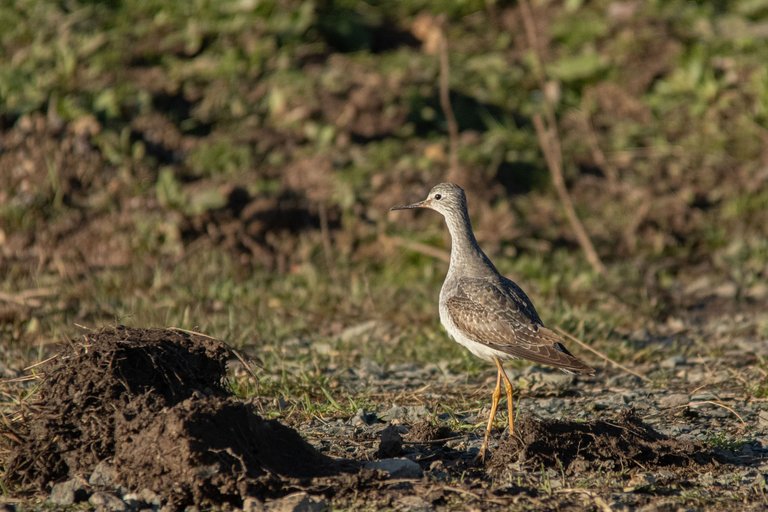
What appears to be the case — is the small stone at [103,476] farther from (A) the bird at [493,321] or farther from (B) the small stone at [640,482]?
(B) the small stone at [640,482]

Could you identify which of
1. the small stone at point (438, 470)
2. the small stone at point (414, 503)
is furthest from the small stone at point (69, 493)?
the small stone at point (438, 470)

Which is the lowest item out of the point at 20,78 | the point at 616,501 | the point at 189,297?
the point at 189,297

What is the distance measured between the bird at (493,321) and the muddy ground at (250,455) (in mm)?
448

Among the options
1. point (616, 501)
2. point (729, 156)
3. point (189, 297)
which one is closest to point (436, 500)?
point (616, 501)

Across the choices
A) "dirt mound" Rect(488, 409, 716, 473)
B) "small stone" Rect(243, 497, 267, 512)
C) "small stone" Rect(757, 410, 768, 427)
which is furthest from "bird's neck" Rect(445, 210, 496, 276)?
"small stone" Rect(243, 497, 267, 512)

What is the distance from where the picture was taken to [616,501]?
4953 millimetres

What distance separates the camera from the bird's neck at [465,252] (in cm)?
711

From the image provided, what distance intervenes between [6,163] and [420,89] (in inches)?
189

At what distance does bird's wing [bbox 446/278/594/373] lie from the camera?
6.13m

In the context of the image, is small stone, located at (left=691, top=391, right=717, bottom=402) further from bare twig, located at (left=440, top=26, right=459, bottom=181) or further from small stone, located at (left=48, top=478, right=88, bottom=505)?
bare twig, located at (left=440, top=26, right=459, bottom=181)

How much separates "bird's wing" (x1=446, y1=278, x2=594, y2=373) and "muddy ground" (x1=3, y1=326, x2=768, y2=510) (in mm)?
553

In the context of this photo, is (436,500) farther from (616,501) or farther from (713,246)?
(713,246)

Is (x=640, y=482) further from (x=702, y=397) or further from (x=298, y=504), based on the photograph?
(x=702, y=397)

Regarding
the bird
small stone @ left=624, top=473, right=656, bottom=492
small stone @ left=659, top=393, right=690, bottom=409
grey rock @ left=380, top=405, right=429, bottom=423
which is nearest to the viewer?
small stone @ left=624, top=473, right=656, bottom=492
